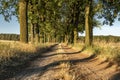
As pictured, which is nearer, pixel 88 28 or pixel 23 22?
pixel 23 22

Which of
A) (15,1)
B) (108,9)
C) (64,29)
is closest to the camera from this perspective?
(108,9)

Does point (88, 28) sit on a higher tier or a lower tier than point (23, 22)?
lower

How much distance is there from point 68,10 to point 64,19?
7.00 metres

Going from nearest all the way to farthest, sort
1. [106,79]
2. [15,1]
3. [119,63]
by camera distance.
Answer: [106,79], [119,63], [15,1]

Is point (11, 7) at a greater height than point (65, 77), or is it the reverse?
point (11, 7)

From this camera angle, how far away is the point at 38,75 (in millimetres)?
9812

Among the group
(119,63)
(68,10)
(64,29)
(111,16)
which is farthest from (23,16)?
(64,29)

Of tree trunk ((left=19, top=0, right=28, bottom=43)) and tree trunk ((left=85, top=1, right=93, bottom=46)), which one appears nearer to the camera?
tree trunk ((left=19, top=0, right=28, bottom=43))

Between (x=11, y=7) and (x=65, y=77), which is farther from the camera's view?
(x=11, y=7)

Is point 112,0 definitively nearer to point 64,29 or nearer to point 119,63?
point 119,63

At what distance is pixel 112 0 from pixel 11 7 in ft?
44.4

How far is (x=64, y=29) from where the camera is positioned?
67062mm

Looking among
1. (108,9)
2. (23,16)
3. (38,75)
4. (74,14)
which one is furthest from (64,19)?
(38,75)

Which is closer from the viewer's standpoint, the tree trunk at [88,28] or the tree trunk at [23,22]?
the tree trunk at [23,22]
